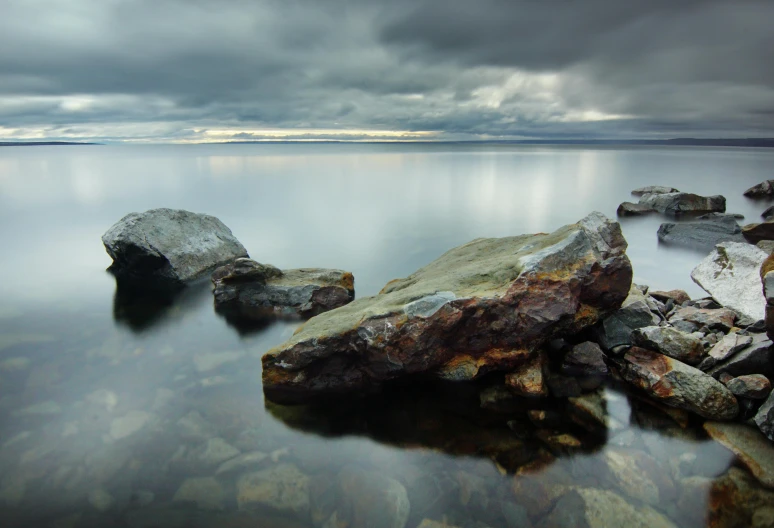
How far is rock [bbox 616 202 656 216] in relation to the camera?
110ft

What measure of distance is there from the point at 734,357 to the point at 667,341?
1034 millimetres

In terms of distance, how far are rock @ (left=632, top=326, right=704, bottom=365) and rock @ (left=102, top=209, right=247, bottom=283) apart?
13.9 metres

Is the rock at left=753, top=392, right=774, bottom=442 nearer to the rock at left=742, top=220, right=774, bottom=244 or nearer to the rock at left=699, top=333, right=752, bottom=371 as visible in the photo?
the rock at left=699, top=333, right=752, bottom=371

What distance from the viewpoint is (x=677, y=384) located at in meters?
8.16

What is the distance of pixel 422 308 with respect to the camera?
8.50m

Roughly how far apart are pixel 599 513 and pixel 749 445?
9.82 feet

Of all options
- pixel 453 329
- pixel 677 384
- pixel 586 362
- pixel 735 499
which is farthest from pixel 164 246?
pixel 735 499

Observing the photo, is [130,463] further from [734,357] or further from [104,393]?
[734,357]

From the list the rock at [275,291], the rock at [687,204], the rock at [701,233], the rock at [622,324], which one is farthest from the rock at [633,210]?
the rock at [275,291]

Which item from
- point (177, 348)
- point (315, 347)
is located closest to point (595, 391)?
point (315, 347)

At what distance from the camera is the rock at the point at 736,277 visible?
11170 mm

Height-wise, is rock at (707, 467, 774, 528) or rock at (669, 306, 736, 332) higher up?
rock at (669, 306, 736, 332)

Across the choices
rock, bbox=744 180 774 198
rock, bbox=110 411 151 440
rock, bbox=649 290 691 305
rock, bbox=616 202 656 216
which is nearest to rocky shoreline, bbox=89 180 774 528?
rock, bbox=110 411 151 440

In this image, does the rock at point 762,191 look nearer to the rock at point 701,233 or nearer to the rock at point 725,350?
the rock at point 701,233
